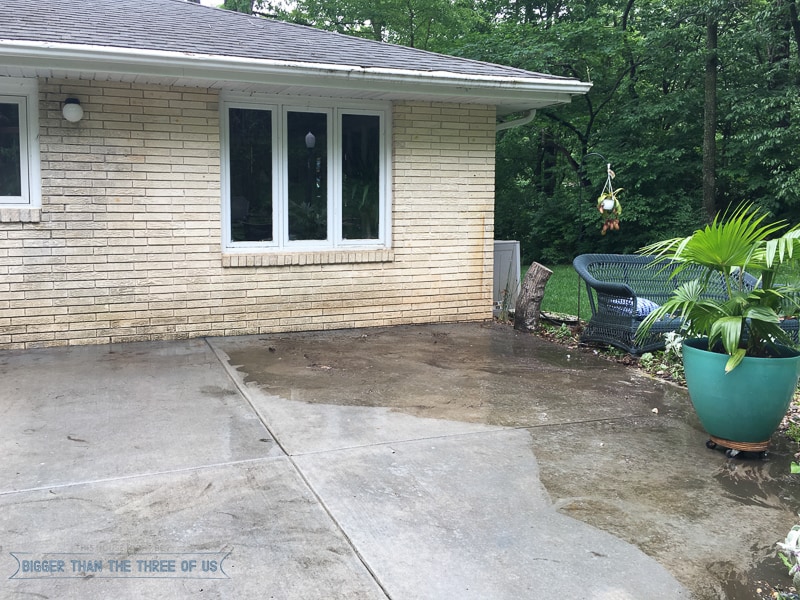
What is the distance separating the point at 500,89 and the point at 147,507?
578 centimetres

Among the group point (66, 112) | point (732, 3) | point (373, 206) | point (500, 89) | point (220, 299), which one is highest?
point (732, 3)

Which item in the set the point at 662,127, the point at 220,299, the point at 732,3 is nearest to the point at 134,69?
the point at 220,299

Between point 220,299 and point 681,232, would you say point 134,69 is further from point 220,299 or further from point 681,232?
point 681,232

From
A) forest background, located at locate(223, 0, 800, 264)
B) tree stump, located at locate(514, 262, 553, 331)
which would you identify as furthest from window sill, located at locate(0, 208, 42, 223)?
forest background, located at locate(223, 0, 800, 264)

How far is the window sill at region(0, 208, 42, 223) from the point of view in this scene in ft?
20.7

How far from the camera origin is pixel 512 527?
3.18 m

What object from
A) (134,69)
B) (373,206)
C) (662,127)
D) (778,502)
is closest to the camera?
(778,502)

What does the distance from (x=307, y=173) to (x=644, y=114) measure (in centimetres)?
1201

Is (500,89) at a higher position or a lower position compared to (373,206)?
higher

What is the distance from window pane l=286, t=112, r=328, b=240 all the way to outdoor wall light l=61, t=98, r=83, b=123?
2026mm

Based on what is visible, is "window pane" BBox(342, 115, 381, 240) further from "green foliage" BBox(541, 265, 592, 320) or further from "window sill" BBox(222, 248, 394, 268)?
"green foliage" BBox(541, 265, 592, 320)

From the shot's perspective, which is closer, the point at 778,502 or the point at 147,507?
the point at 147,507

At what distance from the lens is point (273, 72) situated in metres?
6.43

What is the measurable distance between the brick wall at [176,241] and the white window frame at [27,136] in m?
0.10
